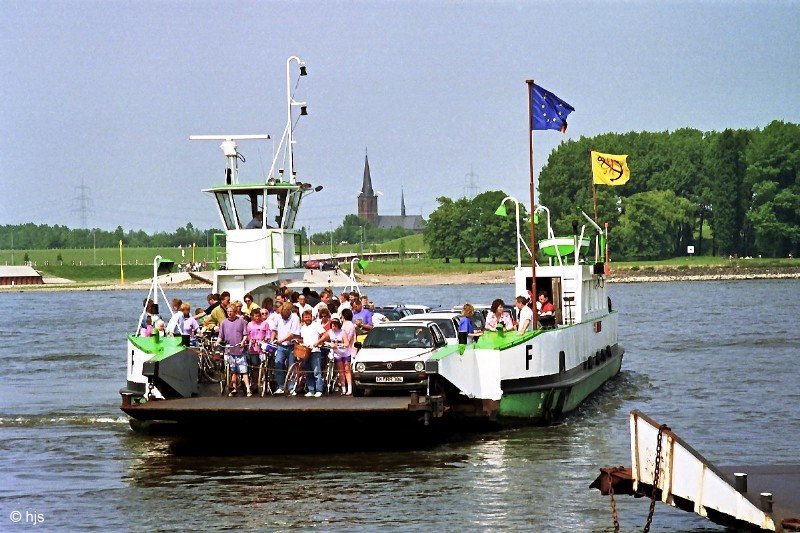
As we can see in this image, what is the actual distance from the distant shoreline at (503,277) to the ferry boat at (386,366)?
11185 centimetres

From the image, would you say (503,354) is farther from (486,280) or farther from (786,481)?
(486,280)

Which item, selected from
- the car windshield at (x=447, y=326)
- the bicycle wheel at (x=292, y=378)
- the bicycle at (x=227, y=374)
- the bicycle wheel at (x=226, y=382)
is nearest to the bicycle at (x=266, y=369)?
the bicycle at (x=227, y=374)

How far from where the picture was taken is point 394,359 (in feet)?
73.6

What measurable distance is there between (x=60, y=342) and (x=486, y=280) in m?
93.6

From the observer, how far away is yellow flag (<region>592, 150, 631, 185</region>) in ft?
131

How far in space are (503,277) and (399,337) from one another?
129 metres

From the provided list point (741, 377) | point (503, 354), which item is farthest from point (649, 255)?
point (503, 354)

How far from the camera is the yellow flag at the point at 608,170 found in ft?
131

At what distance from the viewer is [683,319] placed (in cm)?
7125

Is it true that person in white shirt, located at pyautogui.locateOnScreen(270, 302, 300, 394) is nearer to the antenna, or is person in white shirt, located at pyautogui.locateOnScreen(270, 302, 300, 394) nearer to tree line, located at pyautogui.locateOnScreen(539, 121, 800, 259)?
the antenna

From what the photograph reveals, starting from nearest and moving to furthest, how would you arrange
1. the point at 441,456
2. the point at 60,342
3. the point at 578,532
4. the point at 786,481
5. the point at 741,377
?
the point at 786,481, the point at 578,532, the point at 441,456, the point at 741,377, the point at 60,342

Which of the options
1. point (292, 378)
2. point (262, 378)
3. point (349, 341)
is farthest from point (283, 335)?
point (349, 341)

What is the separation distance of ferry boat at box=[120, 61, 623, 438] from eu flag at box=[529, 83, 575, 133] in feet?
9.88

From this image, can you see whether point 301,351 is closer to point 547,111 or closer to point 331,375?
point 331,375
